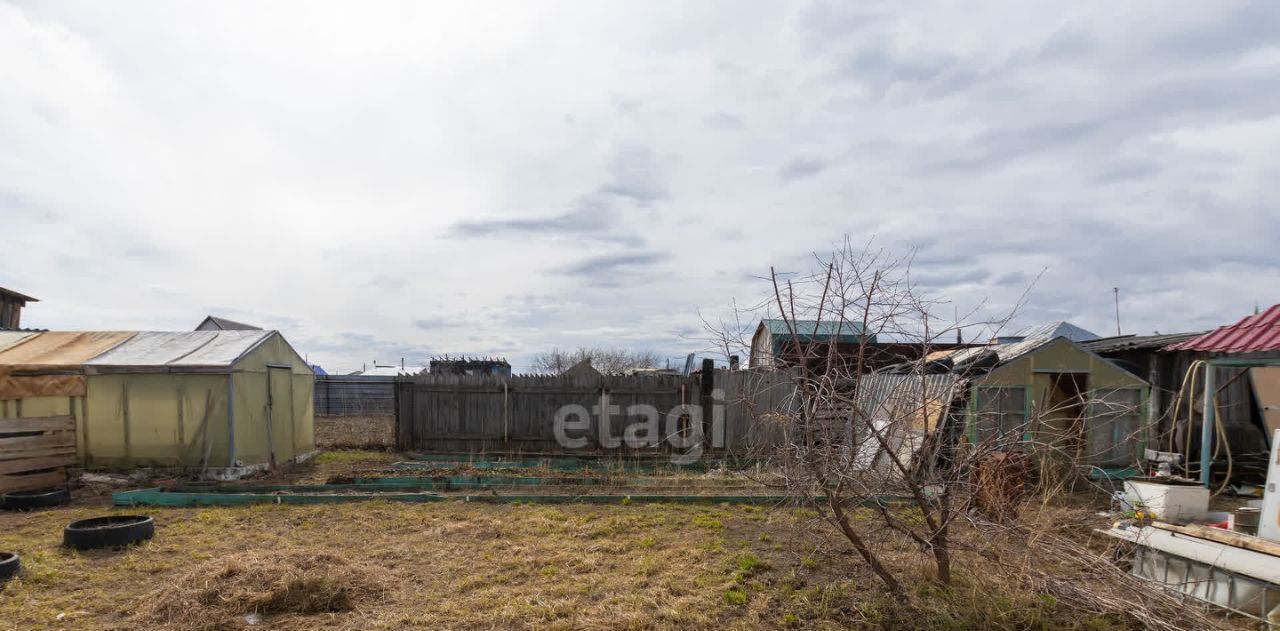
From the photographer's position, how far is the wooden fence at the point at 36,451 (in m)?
9.35

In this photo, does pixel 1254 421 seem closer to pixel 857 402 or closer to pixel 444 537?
pixel 857 402

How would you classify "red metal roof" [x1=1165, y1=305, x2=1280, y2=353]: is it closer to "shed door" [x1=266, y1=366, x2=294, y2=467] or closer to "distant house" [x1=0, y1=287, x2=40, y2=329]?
"shed door" [x1=266, y1=366, x2=294, y2=467]

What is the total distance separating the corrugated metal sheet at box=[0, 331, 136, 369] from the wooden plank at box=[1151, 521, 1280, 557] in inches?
572

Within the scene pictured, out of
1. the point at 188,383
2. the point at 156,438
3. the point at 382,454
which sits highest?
the point at 188,383

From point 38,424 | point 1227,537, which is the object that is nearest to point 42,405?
point 38,424

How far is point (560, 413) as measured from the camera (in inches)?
542

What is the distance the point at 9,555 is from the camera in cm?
588

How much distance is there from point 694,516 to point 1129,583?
15.2 ft

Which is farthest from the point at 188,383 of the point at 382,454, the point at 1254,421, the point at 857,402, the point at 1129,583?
the point at 1254,421

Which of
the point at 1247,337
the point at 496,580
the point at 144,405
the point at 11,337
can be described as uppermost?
the point at 11,337

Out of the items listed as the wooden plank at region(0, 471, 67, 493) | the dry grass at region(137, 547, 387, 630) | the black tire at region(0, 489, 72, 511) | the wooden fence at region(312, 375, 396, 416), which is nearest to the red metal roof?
the dry grass at region(137, 547, 387, 630)

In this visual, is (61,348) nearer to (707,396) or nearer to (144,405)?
(144,405)

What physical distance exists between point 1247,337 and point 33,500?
14.4 meters

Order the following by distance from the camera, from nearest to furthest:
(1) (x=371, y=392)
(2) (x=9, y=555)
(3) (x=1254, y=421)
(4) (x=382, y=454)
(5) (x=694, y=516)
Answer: (2) (x=9, y=555) < (5) (x=694, y=516) < (3) (x=1254, y=421) < (4) (x=382, y=454) < (1) (x=371, y=392)
